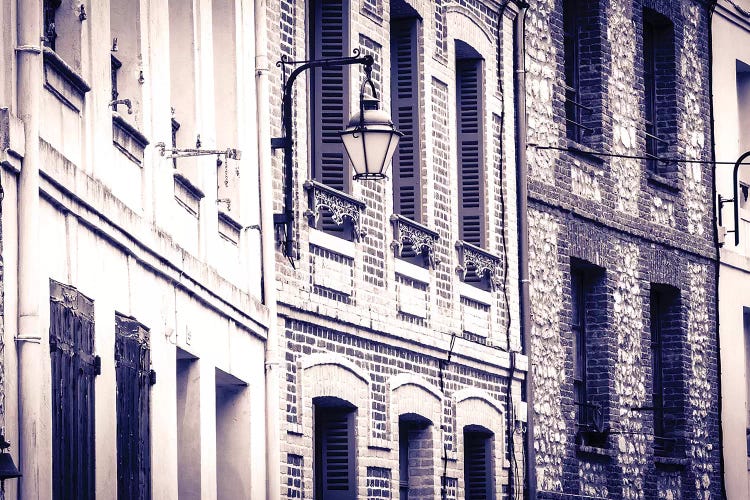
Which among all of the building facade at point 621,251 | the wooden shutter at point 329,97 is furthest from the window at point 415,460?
the wooden shutter at point 329,97

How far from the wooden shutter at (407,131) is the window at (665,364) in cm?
617

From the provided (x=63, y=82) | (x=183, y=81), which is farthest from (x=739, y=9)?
(x=63, y=82)

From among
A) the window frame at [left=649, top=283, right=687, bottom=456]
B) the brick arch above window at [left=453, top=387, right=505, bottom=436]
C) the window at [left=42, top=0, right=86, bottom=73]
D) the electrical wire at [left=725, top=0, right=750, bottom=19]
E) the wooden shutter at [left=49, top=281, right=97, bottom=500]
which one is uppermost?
the electrical wire at [left=725, top=0, right=750, bottom=19]

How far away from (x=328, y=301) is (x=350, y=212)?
35.4 inches

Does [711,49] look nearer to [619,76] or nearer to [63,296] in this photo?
[619,76]

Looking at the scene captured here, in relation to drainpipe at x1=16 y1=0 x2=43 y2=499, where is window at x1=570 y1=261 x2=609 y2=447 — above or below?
above

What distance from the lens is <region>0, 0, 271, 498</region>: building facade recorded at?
32.6 feet

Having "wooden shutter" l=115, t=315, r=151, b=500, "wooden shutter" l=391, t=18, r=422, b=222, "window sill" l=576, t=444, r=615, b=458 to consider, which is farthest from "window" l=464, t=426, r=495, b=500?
"wooden shutter" l=115, t=315, r=151, b=500

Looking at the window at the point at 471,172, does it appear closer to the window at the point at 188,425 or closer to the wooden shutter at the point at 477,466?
the wooden shutter at the point at 477,466

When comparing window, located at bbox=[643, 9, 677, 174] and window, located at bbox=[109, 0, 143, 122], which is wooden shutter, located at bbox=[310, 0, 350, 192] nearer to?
window, located at bbox=[109, 0, 143, 122]

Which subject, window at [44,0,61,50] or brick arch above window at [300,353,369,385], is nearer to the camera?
window at [44,0,61,50]

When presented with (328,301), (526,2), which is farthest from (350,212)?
(526,2)

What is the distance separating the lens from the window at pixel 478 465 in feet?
66.7

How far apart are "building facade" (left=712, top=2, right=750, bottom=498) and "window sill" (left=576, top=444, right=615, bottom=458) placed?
3.49 m
